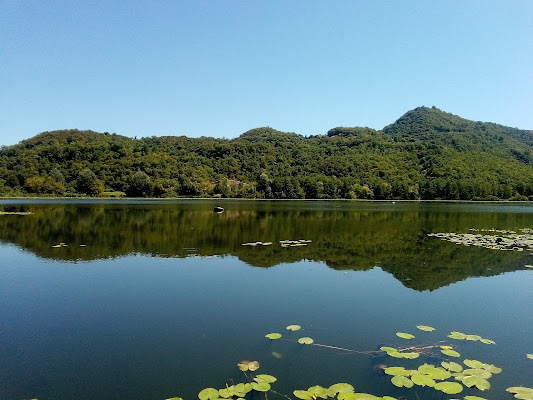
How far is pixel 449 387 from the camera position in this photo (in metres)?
5.26

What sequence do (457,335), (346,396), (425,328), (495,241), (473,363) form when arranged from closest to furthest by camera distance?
(346,396) → (473,363) → (457,335) → (425,328) → (495,241)

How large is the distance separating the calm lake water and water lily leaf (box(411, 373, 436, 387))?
0.60ft

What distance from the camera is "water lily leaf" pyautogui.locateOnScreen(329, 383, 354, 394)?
523 centimetres

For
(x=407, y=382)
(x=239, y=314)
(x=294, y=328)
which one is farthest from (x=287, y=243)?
(x=407, y=382)

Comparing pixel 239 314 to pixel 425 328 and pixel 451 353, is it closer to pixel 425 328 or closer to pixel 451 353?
pixel 425 328

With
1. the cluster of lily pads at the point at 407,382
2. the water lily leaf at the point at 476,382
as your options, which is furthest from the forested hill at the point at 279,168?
the water lily leaf at the point at 476,382

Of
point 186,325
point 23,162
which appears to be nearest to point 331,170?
point 23,162

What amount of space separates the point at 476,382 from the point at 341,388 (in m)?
2.05

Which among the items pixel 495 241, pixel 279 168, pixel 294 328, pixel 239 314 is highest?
pixel 279 168

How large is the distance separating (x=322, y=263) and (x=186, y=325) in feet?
26.3

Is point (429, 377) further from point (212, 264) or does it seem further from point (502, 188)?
point (502, 188)

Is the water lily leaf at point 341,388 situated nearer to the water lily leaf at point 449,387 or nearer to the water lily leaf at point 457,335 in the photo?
the water lily leaf at point 449,387

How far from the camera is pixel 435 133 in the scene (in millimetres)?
148625

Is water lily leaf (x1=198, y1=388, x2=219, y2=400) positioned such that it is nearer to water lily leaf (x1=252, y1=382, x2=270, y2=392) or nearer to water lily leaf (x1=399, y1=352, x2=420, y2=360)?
water lily leaf (x1=252, y1=382, x2=270, y2=392)
